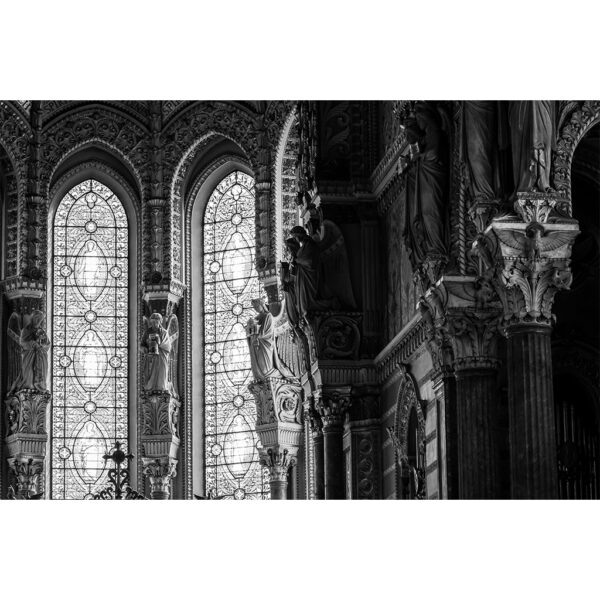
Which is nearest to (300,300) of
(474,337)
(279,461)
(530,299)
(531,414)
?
(474,337)

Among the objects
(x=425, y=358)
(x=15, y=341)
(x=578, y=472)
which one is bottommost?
(x=578, y=472)

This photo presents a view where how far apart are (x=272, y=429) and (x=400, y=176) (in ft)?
31.9

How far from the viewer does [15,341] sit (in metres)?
34.4

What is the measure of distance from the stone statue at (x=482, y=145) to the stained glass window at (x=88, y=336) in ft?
59.0

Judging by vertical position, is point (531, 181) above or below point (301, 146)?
below

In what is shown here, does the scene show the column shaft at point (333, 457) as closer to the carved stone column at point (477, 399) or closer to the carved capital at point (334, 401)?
the carved capital at point (334, 401)

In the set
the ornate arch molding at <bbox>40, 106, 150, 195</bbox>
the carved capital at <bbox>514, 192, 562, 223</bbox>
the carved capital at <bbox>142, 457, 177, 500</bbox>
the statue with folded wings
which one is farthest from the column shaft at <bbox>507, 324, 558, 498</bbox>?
the ornate arch molding at <bbox>40, 106, 150, 195</bbox>

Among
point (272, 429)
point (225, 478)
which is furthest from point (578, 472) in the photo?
point (225, 478)

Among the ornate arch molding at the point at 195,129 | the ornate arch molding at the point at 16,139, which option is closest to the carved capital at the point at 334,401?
the ornate arch molding at the point at 195,129

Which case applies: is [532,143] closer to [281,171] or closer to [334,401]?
[334,401]

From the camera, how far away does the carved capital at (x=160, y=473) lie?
3381 centimetres

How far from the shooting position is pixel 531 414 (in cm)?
1695

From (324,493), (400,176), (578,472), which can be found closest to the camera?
(578,472)

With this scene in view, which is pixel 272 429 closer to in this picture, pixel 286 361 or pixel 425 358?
pixel 286 361
